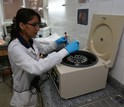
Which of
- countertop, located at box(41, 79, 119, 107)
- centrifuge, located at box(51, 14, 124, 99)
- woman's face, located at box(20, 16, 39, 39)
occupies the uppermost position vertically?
woman's face, located at box(20, 16, 39, 39)

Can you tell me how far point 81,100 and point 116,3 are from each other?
28.2 inches

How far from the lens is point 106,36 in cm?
95

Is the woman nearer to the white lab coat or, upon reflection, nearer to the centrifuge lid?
the white lab coat

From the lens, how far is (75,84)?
0.78 meters

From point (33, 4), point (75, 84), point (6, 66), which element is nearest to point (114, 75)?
point (75, 84)

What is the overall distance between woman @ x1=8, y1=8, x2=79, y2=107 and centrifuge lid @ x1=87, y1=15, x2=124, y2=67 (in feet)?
0.65

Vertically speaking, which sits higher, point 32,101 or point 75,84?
point 75,84

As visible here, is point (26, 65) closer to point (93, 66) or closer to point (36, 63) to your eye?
point (36, 63)

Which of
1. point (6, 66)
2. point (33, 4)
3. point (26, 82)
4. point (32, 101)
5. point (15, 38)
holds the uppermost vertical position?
point (33, 4)

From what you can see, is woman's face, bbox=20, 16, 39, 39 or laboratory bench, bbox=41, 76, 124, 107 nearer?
laboratory bench, bbox=41, 76, 124, 107

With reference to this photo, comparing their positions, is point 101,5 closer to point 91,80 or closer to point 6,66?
point 91,80

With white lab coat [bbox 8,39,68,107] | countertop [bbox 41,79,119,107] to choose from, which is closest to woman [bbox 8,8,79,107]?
white lab coat [bbox 8,39,68,107]

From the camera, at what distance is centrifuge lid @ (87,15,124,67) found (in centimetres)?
84

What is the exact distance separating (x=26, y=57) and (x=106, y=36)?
0.63m
